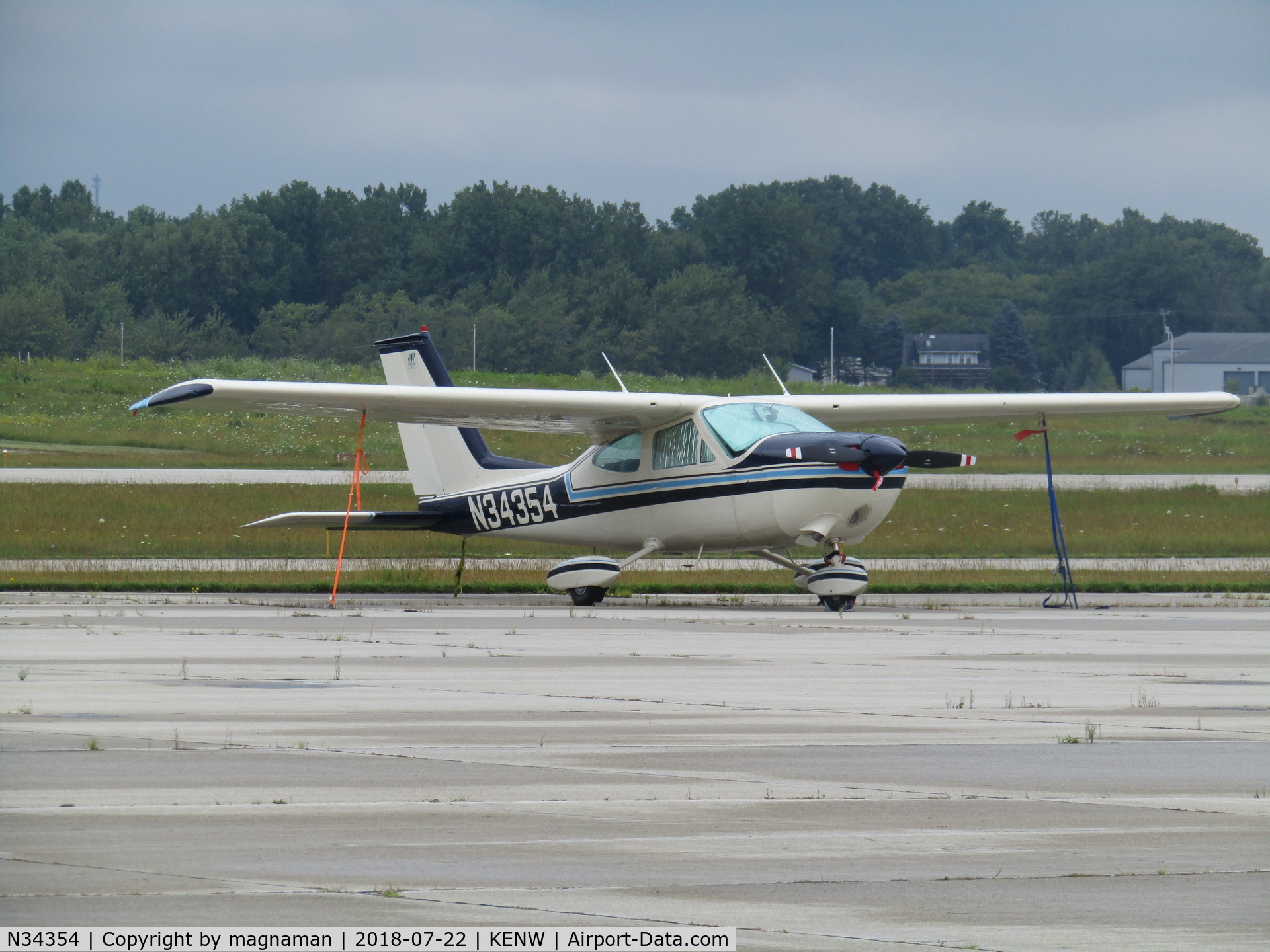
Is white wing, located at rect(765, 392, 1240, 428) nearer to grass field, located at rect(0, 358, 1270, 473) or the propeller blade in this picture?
the propeller blade

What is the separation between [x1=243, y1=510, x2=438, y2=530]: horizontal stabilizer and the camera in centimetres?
1695

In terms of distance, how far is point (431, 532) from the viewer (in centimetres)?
2677

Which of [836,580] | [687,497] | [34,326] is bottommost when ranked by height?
[836,580]

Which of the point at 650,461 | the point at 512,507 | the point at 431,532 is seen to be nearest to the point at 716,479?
the point at 650,461

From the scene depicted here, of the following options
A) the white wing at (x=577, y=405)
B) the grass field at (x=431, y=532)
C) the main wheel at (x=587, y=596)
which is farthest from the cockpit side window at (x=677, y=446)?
the grass field at (x=431, y=532)

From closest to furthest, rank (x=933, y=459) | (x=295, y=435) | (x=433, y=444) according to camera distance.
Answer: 1. (x=933, y=459)
2. (x=433, y=444)
3. (x=295, y=435)

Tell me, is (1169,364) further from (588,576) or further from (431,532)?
(588,576)

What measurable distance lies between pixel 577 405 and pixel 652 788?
1040 centimetres

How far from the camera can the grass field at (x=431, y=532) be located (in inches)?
929

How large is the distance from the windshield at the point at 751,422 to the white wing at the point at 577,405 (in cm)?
30

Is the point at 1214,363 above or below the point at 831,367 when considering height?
below

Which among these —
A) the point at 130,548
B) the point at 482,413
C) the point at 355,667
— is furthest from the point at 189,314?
the point at 355,667

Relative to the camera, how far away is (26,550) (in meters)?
22.2

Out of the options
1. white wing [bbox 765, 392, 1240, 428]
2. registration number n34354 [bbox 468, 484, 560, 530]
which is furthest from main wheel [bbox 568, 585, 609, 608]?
white wing [bbox 765, 392, 1240, 428]
